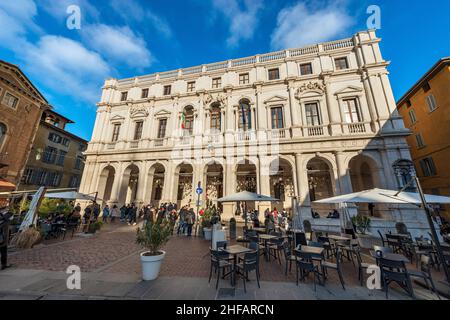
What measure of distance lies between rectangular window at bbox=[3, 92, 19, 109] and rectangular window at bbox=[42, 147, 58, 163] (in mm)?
8724

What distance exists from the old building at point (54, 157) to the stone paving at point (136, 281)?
2303 cm

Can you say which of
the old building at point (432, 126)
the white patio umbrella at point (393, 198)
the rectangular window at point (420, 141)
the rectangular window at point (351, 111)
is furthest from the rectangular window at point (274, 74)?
the rectangular window at point (420, 141)

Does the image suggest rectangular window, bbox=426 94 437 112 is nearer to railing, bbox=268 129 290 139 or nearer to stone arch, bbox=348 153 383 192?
stone arch, bbox=348 153 383 192

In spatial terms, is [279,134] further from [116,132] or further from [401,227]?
[116,132]

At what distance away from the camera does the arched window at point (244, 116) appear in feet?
54.3

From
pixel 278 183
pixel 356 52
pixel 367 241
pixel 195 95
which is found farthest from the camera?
pixel 195 95

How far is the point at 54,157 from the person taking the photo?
25125 mm

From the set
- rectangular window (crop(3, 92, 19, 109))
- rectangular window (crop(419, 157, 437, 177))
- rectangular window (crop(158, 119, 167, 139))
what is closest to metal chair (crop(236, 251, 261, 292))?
rectangular window (crop(158, 119, 167, 139))

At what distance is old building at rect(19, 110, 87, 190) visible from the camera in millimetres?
22609

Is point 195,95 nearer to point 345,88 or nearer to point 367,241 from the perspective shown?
point 345,88

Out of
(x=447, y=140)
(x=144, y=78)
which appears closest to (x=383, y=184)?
(x=447, y=140)

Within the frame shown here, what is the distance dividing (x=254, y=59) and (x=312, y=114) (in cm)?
867
